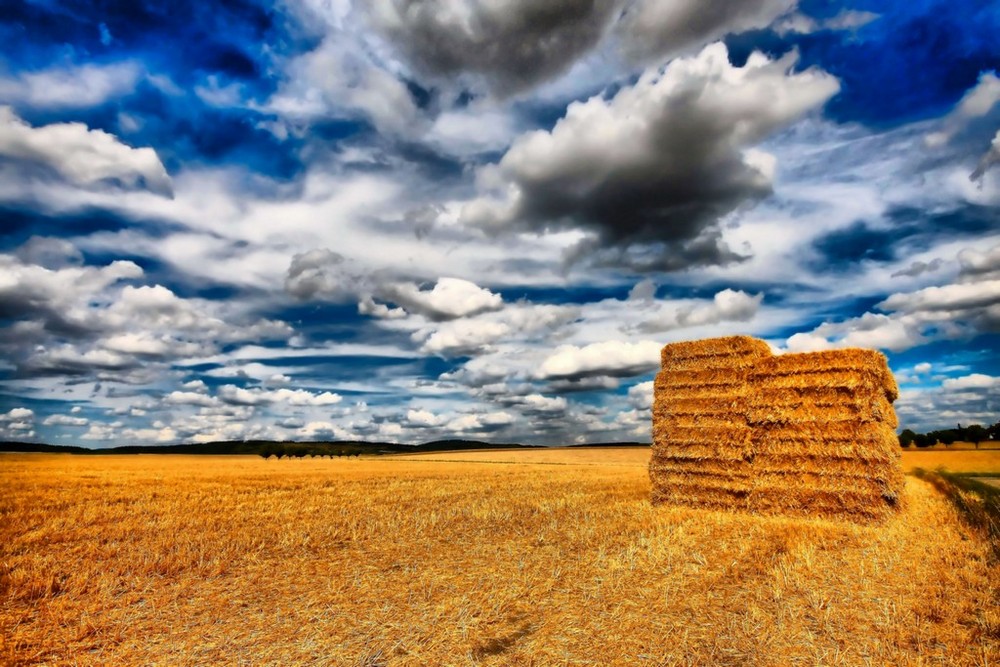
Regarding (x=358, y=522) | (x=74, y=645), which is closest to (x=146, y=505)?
(x=358, y=522)

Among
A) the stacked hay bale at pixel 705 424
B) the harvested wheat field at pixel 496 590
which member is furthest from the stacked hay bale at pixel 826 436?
the harvested wheat field at pixel 496 590

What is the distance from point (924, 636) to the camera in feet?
18.5

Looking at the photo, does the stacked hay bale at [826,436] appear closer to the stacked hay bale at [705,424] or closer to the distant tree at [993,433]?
the stacked hay bale at [705,424]

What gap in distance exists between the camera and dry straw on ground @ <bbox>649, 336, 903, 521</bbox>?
1303 centimetres

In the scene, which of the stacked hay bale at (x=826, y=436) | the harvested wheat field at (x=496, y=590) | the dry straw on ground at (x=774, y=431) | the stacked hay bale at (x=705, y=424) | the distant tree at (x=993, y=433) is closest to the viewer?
the harvested wheat field at (x=496, y=590)

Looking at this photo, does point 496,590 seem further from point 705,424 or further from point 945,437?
point 945,437

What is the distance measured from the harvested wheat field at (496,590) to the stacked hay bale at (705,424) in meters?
1.61

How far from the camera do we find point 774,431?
1416 centimetres

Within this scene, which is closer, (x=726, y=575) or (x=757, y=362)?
(x=726, y=575)

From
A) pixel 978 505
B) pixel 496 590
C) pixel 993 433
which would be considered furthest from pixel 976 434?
pixel 496 590

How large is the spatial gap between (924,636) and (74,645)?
860 cm

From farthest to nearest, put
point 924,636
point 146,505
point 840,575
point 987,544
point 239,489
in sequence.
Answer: point 239,489 → point 146,505 → point 987,544 → point 840,575 → point 924,636

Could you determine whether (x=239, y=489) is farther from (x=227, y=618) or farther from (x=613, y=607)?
(x=613, y=607)

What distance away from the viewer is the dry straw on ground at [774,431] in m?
13.0
